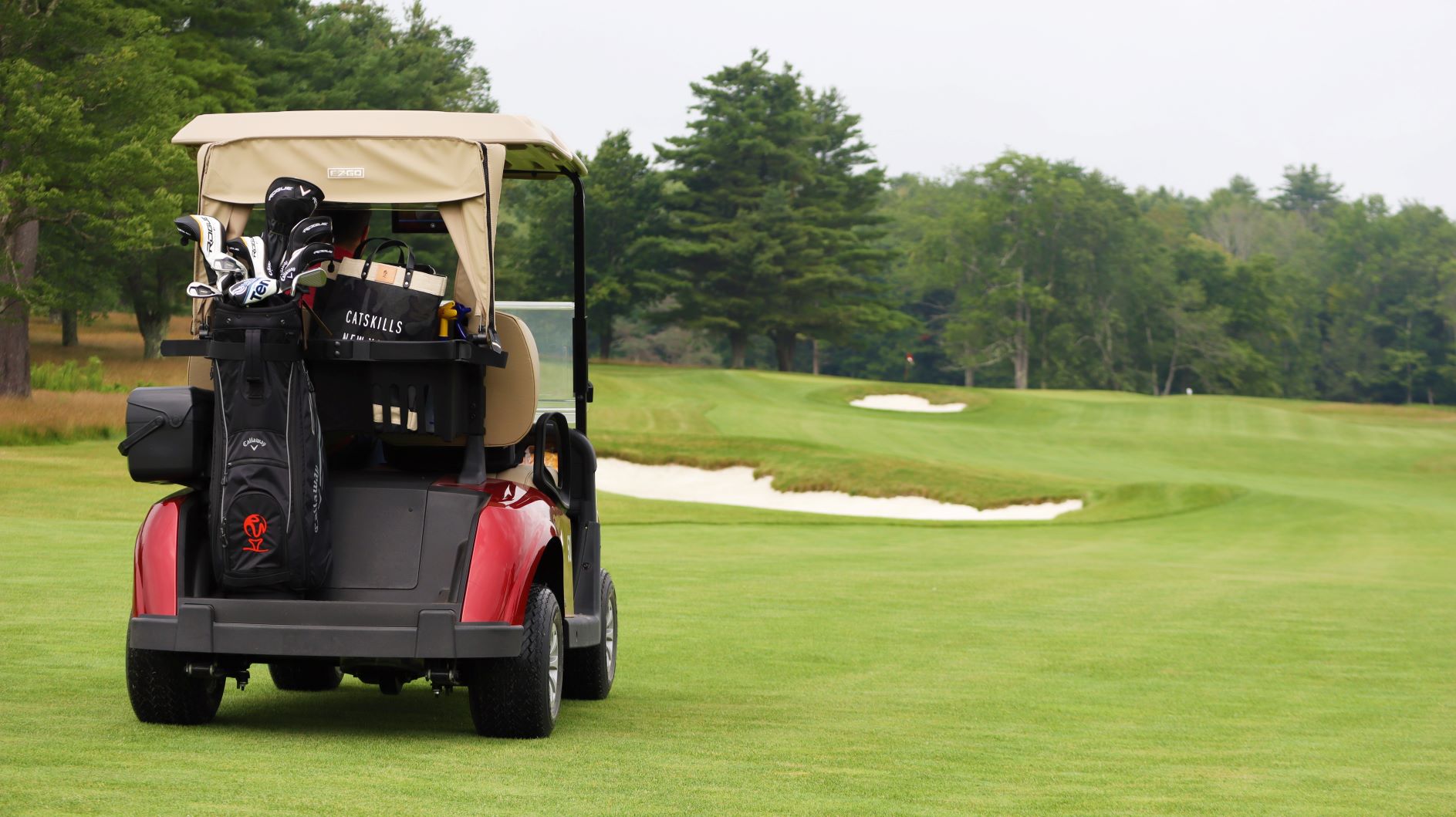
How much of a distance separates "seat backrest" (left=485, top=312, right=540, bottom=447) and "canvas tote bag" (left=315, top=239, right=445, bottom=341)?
0.44 meters

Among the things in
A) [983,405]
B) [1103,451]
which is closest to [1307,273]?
[983,405]

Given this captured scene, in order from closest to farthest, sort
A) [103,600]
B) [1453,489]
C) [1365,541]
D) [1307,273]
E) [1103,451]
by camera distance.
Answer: [103,600]
[1365,541]
[1453,489]
[1103,451]
[1307,273]

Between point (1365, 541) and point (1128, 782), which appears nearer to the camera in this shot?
point (1128, 782)

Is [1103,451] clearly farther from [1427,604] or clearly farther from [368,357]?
[368,357]

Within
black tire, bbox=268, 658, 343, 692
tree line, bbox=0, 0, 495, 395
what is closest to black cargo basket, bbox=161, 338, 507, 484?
black tire, bbox=268, 658, 343, 692

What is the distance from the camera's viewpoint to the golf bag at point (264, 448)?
5.38 m

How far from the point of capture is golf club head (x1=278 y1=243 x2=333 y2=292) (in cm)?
541

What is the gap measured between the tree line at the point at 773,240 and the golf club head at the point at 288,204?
76.9ft

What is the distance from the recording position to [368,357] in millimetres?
5559

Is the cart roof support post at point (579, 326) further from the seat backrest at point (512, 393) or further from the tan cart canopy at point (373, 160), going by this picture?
the tan cart canopy at point (373, 160)

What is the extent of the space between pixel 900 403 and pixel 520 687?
139 ft

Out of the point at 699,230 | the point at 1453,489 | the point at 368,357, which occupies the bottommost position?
the point at 1453,489

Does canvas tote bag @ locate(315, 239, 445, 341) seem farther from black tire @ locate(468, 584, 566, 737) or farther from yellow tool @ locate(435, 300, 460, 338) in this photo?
black tire @ locate(468, 584, 566, 737)

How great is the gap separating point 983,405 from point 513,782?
138 feet
